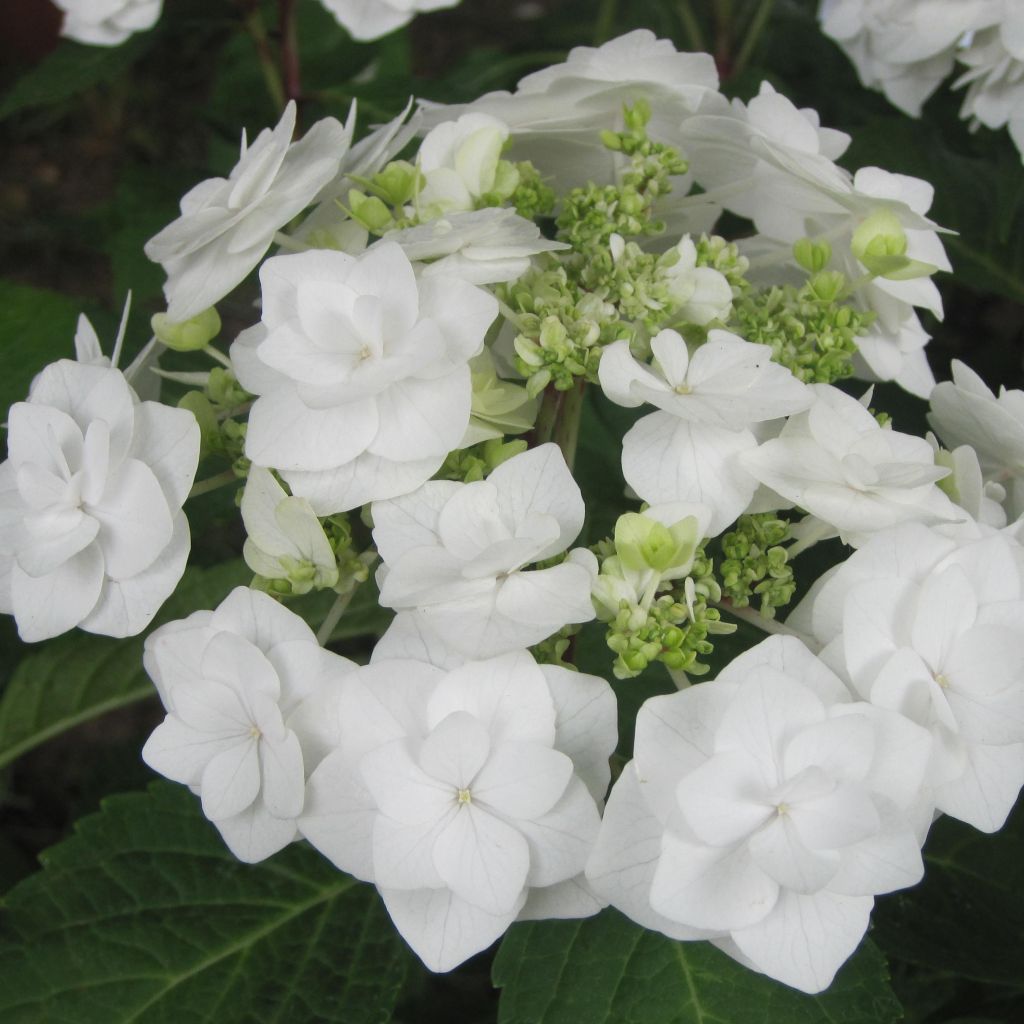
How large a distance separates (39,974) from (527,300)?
58cm

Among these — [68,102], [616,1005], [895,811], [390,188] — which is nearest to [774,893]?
[895,811]

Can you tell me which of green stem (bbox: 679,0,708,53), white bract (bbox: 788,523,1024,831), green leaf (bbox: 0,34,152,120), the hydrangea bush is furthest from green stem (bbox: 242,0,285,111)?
white bract (bbox: 788,523,1024,831)

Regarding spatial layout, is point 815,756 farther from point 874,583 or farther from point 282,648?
point 282,648

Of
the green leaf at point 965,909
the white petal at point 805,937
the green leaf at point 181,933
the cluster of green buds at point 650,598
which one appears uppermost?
the cluster of green buds at point 650,598

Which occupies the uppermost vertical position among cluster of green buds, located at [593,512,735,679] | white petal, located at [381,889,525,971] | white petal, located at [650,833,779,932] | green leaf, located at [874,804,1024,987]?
cluster of green buds, located at [593,512,735,679]

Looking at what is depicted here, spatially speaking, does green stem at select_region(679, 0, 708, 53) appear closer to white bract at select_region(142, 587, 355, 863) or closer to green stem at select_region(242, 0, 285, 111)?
green stem at select_region(242, 0, 285, 111)

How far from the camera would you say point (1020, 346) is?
1666 millimetres

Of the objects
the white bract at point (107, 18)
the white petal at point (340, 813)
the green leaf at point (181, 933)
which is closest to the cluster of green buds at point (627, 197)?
the white petal at point (340, 813)

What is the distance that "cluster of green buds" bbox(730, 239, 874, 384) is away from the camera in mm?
711

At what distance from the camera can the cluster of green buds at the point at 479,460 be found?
0.67 m

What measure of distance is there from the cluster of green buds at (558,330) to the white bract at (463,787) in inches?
6.3

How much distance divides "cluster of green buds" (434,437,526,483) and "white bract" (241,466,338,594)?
0.08 metres

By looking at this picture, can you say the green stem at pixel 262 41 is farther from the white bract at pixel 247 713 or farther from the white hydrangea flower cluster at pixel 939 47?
the white bract at pixel 247 713

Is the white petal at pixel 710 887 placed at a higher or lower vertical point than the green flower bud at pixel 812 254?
lower
